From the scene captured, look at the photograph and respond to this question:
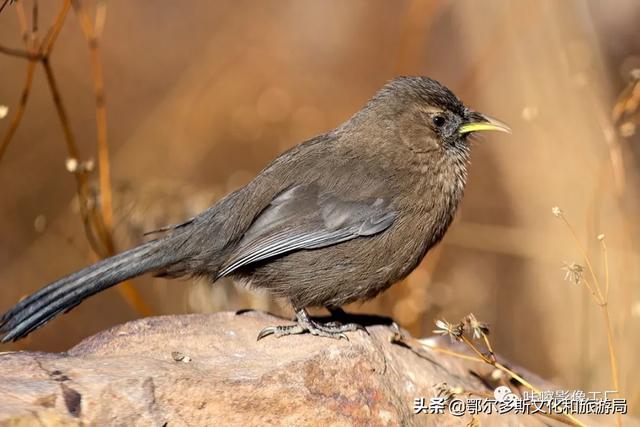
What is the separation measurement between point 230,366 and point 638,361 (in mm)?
3977

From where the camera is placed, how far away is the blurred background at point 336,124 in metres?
7.53

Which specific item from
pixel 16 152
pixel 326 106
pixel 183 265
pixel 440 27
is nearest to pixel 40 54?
pixel 183 265

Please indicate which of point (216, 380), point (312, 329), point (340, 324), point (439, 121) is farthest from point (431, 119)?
point (216, 380)

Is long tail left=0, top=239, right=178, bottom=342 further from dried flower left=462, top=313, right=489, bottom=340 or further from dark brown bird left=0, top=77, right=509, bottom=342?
dried flower left=462, top=313, right=489, bottom=340

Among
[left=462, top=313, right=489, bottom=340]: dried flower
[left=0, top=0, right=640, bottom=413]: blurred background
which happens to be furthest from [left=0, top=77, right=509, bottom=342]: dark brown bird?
[left=462, top=313, right=489, bottom=340]: dried flower

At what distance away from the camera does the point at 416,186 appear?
18.7 ft

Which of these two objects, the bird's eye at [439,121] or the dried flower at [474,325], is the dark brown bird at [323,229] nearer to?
the bird's eye at [439,121]

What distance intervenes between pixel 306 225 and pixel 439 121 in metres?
1.17

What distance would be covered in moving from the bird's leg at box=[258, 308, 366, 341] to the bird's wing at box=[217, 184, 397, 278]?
1.40 ft

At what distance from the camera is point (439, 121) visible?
600 cm

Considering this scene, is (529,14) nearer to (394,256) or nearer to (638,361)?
(638,361)

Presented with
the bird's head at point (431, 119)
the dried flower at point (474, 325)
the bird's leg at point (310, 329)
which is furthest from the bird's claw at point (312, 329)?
the bird's head at point (431, 119)

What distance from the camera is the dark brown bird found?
5.49 meters

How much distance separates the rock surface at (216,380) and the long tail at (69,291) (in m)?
0.31
